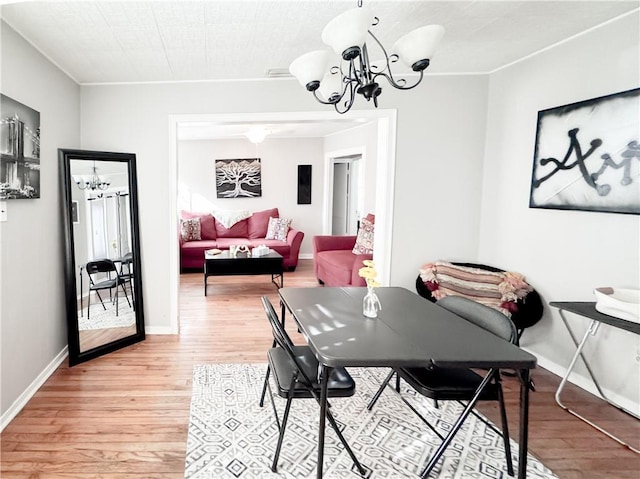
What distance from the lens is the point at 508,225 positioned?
3070 mm

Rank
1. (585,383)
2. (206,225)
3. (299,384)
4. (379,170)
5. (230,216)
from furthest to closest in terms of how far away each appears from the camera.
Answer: (230,216), (206,225), (379,170), (585,383), (299,384)

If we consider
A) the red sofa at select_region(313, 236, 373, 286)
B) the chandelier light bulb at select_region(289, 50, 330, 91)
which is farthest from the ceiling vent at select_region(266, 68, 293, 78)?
the red sofa at select_region(313, 236, 373, 286)

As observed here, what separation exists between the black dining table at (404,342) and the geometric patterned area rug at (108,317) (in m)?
1.82

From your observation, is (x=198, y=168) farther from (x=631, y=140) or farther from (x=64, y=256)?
(x=631, y=140)

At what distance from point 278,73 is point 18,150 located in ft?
6.05

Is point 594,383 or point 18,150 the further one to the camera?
point 594,383

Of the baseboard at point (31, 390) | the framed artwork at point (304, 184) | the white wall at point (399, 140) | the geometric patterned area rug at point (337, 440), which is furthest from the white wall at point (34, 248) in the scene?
the framed artwork at point (304, 184)

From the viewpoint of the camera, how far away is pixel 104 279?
10.1ft

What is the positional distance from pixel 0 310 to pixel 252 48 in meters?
2.18

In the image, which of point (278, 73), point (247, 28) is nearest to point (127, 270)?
point (278, 73)

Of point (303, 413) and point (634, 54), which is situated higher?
point (634, 54)

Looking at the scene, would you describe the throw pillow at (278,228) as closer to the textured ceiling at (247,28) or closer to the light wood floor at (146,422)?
the light wood floor at (146,422)

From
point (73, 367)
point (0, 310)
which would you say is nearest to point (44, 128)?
point (0, 310)

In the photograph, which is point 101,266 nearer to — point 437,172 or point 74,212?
point 74,212
